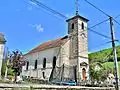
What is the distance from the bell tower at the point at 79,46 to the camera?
131 ft

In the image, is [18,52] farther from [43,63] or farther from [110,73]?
[110,73]

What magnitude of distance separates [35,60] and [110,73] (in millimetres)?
18545

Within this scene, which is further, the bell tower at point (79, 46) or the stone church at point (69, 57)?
the bell tower at point (79, 46)

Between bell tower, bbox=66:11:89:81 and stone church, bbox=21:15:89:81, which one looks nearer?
stone church, bbox=21:15:89:81

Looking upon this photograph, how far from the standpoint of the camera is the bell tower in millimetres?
39844

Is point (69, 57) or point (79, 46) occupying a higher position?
point (79, 46)

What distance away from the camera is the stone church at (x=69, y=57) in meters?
39.6

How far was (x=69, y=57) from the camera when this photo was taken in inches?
1658

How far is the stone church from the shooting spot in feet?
130

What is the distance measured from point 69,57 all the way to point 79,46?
3.34 meters

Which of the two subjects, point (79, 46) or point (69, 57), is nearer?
Answer: point (79, 46)

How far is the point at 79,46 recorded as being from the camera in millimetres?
41031

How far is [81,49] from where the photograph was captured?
41312mm

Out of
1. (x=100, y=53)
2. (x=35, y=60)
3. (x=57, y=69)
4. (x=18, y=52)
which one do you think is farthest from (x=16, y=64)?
(x=100, y=53)
